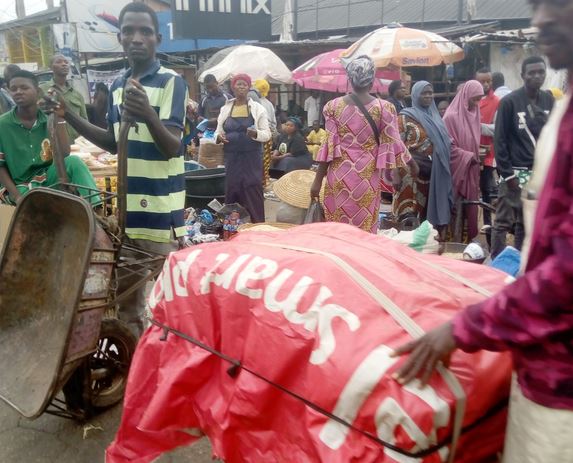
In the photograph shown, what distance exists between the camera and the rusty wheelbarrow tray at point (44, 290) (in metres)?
2.43

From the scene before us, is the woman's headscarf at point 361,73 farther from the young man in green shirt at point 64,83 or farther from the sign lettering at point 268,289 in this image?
the young man in green shirt at point 64,83

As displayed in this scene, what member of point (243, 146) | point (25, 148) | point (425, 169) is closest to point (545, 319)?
point (25, 148)

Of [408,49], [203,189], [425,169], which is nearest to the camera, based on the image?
[425,169]

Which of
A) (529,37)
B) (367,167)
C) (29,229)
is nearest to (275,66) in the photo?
(529,37)

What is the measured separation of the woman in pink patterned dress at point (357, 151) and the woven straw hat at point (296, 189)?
1247 mm

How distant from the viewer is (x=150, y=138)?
2.98 m

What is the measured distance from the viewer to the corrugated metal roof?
14.2 metres

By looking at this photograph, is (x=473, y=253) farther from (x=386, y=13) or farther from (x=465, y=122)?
(x=386, y=13)

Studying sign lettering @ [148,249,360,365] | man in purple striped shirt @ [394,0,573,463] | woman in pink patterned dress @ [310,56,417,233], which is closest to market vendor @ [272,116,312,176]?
woman in pink patterned dress @ [310,56,417,233]

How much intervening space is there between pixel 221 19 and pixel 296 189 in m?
11.2

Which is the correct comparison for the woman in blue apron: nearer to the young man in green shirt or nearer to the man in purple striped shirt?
the young man in green shirt

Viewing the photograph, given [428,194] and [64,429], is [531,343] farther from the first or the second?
[428,194]

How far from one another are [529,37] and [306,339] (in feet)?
36.0

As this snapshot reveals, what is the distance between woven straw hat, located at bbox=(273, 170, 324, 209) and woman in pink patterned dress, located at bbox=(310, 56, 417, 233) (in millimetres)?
1247
